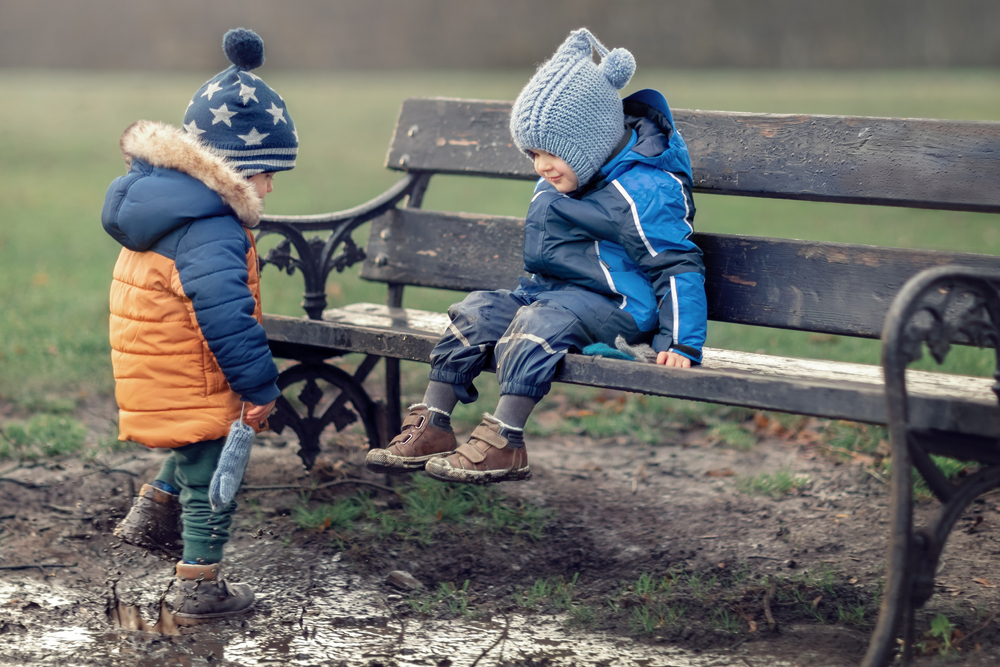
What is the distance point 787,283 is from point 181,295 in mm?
1784

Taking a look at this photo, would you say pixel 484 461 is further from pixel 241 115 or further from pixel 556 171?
pixel 241 115

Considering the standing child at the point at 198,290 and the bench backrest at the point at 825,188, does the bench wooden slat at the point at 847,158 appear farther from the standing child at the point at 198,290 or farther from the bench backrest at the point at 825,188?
the standing child at the point at 198,290

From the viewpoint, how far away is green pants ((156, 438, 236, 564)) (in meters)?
2.89

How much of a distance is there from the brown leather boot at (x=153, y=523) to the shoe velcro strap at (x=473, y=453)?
3.14ft

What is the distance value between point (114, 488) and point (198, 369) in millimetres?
1176

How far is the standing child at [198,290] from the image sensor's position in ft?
8.93

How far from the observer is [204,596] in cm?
288

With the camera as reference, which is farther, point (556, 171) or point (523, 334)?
point (556, 171)

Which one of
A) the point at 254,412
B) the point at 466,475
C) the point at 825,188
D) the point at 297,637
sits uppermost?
the point at 825,188

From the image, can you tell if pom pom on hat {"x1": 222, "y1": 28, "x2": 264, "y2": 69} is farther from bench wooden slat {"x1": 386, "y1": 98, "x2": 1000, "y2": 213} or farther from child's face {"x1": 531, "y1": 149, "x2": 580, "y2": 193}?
bench wooden slat {"x1": 386, "y1": 98, "x2": 1000, "y2": 213}

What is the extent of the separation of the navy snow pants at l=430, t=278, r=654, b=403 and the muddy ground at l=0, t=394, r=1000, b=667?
2.08 ft

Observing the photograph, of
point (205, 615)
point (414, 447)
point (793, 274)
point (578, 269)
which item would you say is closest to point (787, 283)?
point (793, 274)

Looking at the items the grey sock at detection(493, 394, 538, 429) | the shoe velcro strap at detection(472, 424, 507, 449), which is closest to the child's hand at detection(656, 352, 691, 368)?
the grey sock at detection(493, 394, 538, 429)

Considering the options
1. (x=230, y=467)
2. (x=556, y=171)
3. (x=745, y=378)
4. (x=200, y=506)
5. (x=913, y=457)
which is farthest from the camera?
(x=556, y=171)
